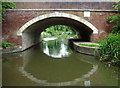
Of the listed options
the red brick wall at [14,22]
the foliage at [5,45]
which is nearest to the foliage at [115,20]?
the red brick wall at [14,22]

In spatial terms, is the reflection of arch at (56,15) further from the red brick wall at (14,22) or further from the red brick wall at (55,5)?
the red brick wall at (55,5)

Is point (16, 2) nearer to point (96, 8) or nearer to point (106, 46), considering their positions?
point (96, 8)

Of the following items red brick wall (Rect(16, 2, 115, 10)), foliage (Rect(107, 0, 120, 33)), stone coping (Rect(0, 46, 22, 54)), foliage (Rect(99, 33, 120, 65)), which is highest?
red brick wall (Rect(16, 2, 115, 10))

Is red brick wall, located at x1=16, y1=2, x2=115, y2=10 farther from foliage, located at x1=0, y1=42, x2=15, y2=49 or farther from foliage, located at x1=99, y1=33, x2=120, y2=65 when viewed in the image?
foliage, located at x1=99, y1=33, x2=120, y2=65

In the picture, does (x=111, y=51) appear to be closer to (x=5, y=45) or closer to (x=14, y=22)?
(x=5, y=45)

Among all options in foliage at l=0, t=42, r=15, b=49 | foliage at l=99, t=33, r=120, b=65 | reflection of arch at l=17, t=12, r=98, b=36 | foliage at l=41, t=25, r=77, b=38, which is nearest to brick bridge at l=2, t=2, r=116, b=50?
reflection of arch at l=17, t=12, r=98, b=36

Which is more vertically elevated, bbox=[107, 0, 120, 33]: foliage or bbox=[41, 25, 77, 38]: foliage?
bbox=[107, 0, 120, 33]: foliage

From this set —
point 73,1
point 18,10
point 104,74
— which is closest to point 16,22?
point 18,10

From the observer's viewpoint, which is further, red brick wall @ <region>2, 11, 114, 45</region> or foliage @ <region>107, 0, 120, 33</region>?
red brick wall @ <region>2, 11, 114, 45</region>

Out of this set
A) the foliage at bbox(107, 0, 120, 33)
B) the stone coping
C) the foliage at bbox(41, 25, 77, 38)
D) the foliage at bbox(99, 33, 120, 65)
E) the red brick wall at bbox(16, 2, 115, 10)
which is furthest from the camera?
the foliage at bbox(41, 25, 77, 38)

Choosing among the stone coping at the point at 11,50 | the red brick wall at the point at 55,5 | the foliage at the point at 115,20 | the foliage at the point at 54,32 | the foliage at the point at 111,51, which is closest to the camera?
the foliage at the point at 111,51

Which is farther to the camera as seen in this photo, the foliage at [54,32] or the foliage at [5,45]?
the foliage at [54,32]

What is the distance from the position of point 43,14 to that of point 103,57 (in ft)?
17.3

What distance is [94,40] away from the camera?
8.80 meters
